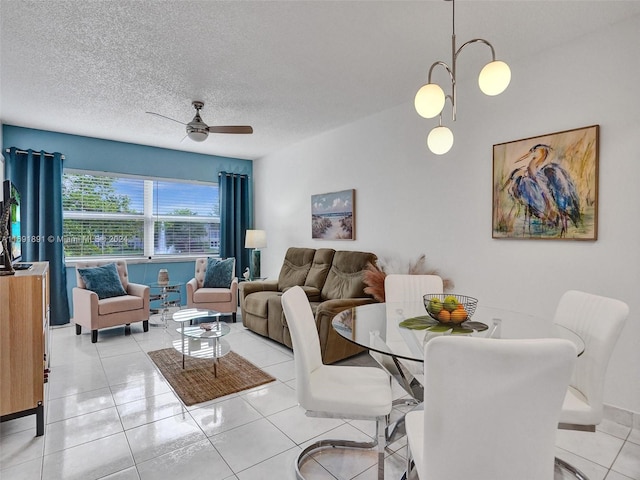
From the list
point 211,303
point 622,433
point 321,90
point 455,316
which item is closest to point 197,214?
point 211,303

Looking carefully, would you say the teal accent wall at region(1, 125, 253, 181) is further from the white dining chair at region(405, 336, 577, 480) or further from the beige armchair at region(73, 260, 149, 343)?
the white dining chair at region(405, 336, 577, 480)

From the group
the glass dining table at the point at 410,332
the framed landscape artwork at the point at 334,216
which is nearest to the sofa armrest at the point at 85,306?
the framed landscape artwork at the point at 334,216

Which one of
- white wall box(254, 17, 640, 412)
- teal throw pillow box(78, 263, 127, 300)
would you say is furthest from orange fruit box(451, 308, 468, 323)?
teal throw pillow box(78, 263, 127, 300)

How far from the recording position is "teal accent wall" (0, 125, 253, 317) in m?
4.65

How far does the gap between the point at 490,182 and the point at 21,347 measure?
359 centimetres

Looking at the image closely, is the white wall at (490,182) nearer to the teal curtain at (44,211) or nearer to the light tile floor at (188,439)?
the light tile floor at (188,439)

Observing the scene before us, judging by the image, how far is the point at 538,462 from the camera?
108cm

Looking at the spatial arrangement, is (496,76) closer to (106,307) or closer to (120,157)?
(106,307)

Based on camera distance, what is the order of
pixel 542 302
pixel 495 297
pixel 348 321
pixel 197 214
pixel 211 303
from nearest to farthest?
1. pixel 348 321
2. pixel 542 302
3. pixel 495 297
4. pixel 211 303
5. pixel 197 214

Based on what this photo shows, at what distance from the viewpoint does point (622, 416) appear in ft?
7.66

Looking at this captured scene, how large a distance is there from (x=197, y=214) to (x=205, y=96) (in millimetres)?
2925

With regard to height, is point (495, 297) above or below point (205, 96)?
below

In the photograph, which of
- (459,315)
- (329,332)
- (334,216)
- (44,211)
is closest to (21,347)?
(329,332)

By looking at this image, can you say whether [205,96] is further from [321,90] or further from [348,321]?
[348,321]
